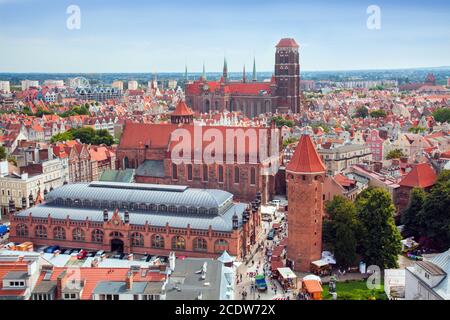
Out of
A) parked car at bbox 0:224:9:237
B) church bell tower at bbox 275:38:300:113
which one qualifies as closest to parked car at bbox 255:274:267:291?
parked car at bbox 0:224:9:237

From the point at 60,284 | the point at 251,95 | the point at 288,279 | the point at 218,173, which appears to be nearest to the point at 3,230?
the point at 218,173

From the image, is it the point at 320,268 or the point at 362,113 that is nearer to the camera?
the point at 320,268

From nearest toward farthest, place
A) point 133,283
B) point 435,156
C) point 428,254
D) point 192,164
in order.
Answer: point 133,283
point 428,254
point 192,164
point 435,156

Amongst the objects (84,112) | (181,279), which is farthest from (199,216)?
(84,112)

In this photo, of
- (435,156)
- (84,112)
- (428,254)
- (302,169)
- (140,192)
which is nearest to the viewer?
(302,169)

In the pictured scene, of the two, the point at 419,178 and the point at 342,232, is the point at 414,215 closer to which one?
the point at 419,178

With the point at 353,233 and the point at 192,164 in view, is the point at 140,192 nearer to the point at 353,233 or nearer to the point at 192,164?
the point at 192,164
